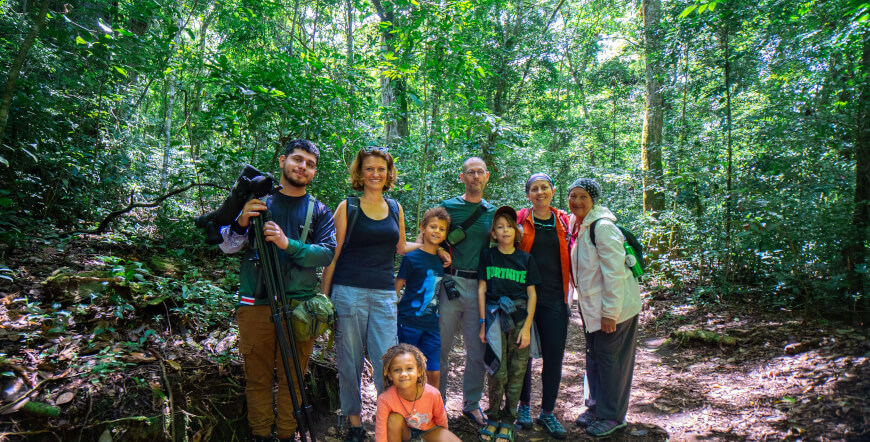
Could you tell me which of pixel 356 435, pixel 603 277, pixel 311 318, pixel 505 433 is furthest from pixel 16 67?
pixel 603 277

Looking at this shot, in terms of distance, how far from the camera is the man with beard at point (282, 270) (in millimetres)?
2793

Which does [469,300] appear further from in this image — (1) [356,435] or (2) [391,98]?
(2) [391,98]

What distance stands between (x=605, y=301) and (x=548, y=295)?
0.48 m

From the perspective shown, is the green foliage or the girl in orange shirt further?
the green foliage

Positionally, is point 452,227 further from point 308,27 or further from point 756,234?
point 308,27

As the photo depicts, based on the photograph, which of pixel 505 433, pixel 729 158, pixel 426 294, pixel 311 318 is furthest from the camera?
pixel 729 158

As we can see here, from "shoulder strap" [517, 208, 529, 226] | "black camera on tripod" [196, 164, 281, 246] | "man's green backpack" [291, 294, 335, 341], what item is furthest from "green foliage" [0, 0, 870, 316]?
"shoulder strap" [517, 208, 529, 226]

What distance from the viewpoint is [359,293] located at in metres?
3.12

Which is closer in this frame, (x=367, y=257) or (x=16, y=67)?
(x=367, y=257)

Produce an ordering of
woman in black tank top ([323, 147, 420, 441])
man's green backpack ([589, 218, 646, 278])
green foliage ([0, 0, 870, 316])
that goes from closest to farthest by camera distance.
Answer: woman in black tank top ([323, 147, 420, 441])
man's green backpack ([589, 218, 646, 278])
green foliage ([0, 0, 870, 316])

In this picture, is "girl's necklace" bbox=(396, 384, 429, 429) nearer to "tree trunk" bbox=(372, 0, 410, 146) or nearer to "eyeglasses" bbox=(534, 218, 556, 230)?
"eyeglasses" bbox=(534, 218, 556, 230)

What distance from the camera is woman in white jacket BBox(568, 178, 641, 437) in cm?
347

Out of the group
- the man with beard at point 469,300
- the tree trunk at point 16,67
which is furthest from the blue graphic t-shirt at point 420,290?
the tree trunk at point 16,67

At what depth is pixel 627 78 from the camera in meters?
19.2
